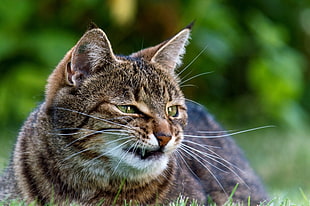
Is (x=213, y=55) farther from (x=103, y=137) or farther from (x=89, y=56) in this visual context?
(x=103, y=137)

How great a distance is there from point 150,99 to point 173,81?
15.5 inches

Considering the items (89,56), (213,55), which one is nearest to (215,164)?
(89,56)

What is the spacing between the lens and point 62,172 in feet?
10.9

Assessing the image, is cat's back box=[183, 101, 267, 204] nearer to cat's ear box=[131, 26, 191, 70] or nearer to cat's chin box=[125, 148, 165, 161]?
cat's chin box=[125, 148, 165, 161]

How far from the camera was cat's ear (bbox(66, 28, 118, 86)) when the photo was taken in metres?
3.29

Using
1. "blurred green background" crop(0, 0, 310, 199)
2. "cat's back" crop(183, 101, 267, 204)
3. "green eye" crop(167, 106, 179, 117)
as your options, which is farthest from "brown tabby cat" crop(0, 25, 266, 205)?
"blurred green background" crop(0, 0, 310, 199)

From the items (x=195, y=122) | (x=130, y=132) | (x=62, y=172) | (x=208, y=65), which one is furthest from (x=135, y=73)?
(x=208, y=65)

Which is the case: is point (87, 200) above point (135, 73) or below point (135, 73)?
below

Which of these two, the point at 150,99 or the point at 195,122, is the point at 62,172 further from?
the point at 195,122

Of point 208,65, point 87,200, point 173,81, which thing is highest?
point 208,65

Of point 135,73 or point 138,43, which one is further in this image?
point 138,43

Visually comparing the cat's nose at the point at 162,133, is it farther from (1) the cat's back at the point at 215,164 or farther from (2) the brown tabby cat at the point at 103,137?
(1) the cat's back at the point at 215,164

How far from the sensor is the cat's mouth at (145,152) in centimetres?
316

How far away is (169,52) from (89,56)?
61 centimetres
